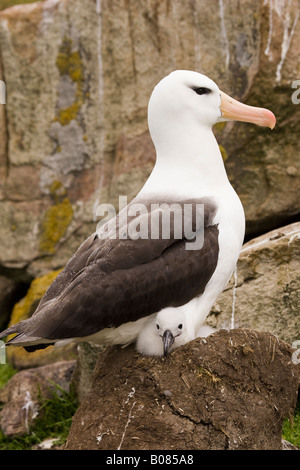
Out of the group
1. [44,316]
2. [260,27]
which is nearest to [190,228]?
[44,316]

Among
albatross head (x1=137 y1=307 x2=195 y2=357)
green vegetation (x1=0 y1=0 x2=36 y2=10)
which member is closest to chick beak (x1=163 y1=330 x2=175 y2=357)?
albatross head (x1=137 y1=307 x2=195 y2=357)

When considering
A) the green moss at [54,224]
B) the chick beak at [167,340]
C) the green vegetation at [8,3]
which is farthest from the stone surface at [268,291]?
the green vegetation at [8,3]

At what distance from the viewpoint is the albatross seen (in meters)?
4.48

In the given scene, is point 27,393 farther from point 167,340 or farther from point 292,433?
point 167,340

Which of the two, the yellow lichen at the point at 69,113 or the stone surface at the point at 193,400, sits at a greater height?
the yellow lichen at the point at 69,113

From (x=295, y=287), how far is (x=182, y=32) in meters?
3.32

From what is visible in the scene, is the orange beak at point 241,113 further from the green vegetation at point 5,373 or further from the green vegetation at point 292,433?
the green vegetation at point 5,373

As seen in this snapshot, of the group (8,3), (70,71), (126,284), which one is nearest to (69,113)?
(70,71)

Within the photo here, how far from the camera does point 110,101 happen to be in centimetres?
866

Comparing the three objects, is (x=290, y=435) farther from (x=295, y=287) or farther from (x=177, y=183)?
(x=177, y=183)

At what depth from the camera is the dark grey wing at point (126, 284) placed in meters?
4.45

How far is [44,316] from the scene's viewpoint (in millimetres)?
4504

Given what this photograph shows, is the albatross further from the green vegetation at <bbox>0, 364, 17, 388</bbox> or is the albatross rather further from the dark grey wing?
the green vegetation at <bbox>0, 364, 17, 388</bbox>

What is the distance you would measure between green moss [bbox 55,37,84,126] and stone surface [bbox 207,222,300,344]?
3170mm
